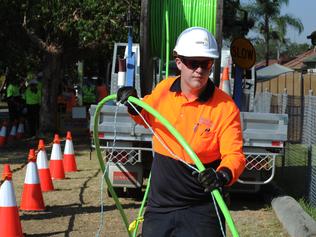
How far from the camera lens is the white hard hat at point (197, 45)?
12.1ft

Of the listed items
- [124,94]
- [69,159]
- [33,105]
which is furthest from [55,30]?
[124,94]

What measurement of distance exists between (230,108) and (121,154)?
191 inches

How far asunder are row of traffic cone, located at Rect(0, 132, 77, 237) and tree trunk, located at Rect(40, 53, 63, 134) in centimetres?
751

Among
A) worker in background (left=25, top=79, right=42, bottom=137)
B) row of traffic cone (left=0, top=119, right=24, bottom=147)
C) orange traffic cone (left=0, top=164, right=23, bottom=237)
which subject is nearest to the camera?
orange traffic cone (left=0, top=164, right=23, bottom=237)

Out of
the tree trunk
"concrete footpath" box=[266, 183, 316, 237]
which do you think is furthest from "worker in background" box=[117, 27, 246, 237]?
the tree trunk

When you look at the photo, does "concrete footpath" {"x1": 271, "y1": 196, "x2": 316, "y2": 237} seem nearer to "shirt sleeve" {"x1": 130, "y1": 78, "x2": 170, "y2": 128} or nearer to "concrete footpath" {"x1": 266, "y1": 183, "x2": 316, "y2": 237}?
"concrete footpath" {"x1": 266, "y1": 183, "x2": 316, "y2": 237}

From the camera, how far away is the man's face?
371 centimetres

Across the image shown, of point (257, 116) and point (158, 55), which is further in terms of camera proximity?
point (158, 55)

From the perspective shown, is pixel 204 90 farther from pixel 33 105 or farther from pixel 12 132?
pixel 33 105

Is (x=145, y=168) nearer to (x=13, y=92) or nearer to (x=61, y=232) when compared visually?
(x=61, y=232)

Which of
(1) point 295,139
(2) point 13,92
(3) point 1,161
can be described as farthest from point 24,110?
(1) point 295,139

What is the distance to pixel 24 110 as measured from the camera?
21438mm

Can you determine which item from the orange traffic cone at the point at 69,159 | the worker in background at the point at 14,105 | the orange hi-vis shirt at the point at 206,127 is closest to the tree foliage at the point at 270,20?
the worker in background at the point at 14,105

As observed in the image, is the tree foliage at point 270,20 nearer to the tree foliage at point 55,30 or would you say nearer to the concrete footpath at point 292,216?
Result: the tree foliage at point 55,30
